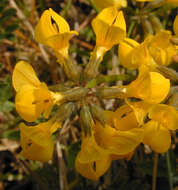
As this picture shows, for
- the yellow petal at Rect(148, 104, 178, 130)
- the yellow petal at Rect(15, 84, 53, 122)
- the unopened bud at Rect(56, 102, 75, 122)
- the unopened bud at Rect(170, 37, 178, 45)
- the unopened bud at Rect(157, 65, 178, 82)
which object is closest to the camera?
the yellow petal at Rect(15, 84, 53, 122)

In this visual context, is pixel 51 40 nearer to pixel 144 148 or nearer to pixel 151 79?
pixel 151 79

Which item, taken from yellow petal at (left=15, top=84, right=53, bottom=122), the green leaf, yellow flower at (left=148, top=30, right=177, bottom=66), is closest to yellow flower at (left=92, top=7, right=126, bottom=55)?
yellow flower at (left=148, top=30, right=177, bottom=66)

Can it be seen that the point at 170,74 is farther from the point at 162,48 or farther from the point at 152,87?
the point at 152,87

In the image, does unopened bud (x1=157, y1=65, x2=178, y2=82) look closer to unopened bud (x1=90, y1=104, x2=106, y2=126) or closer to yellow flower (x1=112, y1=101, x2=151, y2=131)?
→ yellow flower (x1=112, y1=101, x2=151, y2=131)

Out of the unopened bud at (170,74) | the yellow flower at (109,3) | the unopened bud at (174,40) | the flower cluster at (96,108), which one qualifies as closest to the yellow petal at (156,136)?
the flower cluster at (96,108)

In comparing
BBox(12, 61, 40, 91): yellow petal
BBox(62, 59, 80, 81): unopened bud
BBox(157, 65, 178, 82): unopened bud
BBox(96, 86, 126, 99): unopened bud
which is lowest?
BBox(157, 65, 178, 82): unopened bud

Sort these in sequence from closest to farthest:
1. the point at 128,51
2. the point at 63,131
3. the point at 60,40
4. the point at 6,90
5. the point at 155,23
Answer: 1. the point at 60,40
2. the point at 128,51
3. the point at 6,90
4. the point at 155,23
5. the point at 63,131

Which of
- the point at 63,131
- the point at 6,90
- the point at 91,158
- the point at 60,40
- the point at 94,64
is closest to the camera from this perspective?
the point at 91,158

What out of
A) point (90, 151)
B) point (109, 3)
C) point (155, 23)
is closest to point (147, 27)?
point (155, 23)
